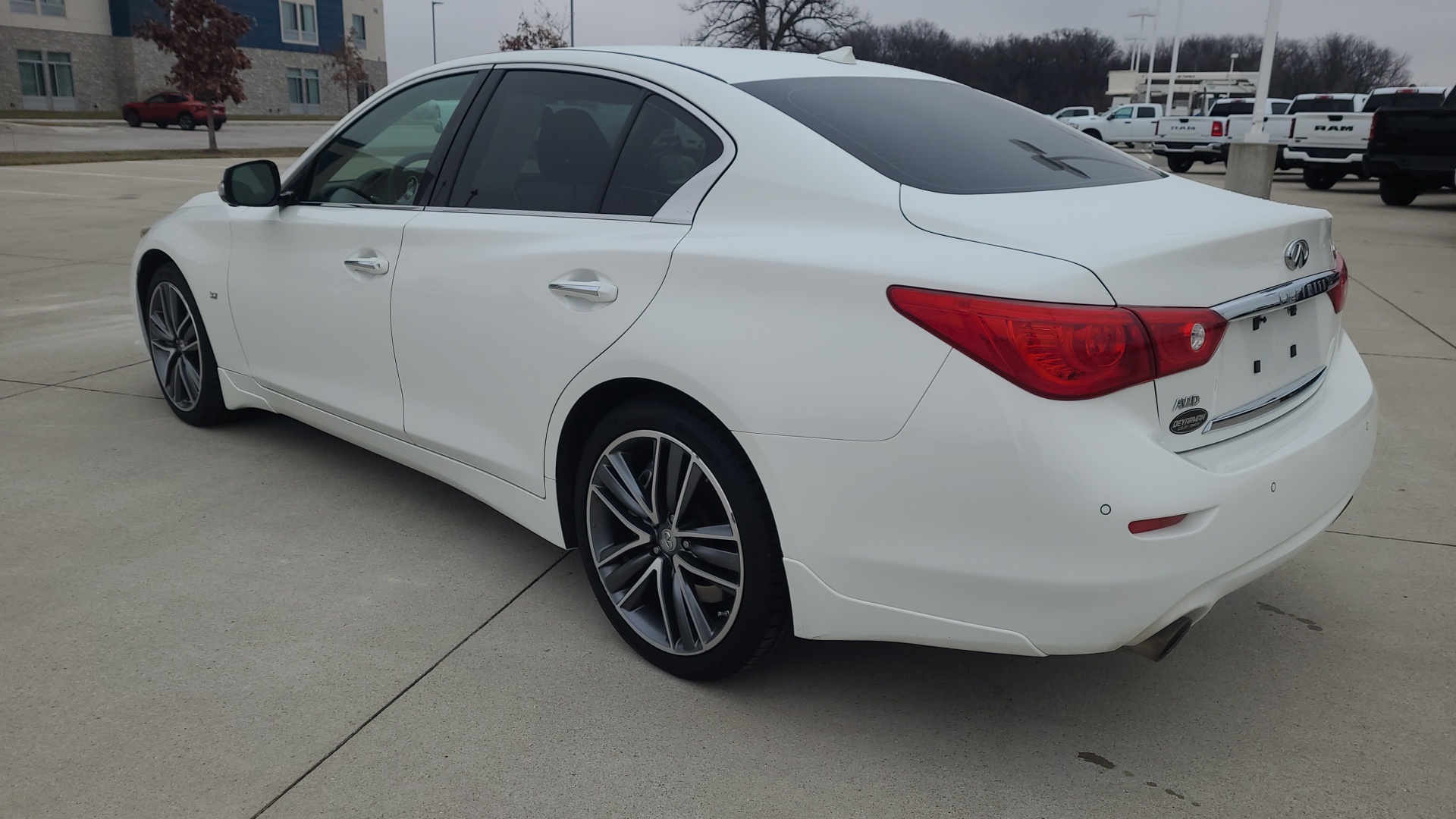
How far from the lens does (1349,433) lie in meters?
2.63

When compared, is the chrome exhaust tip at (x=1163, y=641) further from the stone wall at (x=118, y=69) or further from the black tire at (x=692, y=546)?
the stone wall at (x=118, y=69)

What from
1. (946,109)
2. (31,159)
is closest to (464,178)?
(946,109)

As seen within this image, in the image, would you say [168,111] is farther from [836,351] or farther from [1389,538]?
[836,351]

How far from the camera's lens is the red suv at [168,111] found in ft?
137

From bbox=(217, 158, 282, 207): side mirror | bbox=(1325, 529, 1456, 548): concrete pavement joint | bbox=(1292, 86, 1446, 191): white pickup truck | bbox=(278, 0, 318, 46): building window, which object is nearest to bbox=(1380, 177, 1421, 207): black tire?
bbox=(1292, 86, 1446, 191): white pickup truck

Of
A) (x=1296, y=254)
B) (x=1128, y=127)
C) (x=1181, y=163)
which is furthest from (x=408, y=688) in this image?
(x=1128, y=127)

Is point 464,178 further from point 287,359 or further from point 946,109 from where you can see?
point 946,109

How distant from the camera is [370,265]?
3490 millimetres

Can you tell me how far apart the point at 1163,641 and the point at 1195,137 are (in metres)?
27.5

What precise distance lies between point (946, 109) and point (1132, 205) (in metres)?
0.74

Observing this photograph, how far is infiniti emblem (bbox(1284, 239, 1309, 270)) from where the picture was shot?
98.8 inches

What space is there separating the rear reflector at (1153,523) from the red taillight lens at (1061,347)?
0.25 metres

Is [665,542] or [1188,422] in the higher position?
[1188,422]

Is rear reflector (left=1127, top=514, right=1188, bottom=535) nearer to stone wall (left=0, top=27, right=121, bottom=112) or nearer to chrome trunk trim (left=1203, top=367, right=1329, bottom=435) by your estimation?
chrome trunk trim (left=1203, top=367, right=1329, bottom=435)
